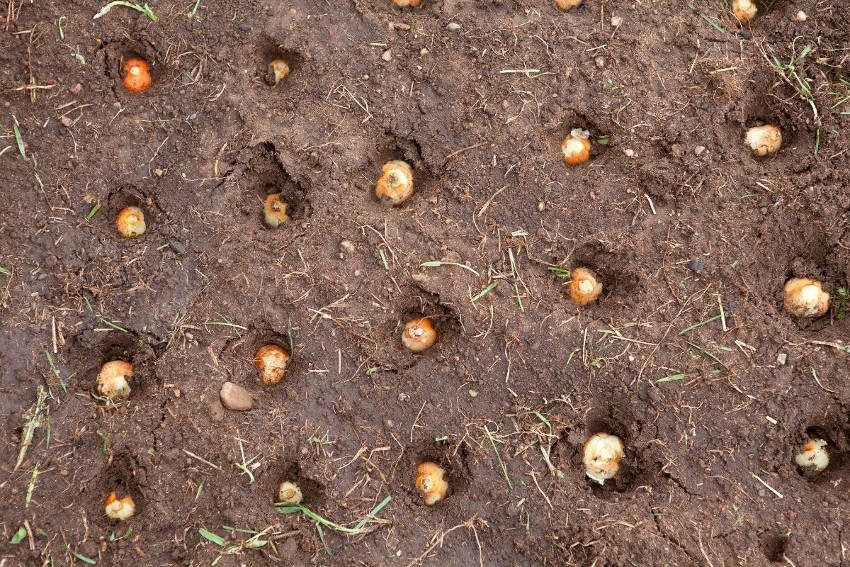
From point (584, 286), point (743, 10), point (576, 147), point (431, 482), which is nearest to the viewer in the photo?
point (431, 482)

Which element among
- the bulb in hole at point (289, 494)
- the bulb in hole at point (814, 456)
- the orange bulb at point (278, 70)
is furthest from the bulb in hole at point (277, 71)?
the bulb in hole at point (814, 456)

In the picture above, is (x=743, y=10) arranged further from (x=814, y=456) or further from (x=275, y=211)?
(x=275, y=211)

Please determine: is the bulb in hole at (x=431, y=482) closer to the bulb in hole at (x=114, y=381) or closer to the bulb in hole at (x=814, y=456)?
the bulb in hole at (x=114, y=381)

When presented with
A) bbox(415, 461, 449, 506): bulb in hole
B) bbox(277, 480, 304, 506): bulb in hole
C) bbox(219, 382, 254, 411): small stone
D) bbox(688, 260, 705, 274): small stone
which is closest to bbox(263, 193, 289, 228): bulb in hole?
bbox(219, 382, 254, 411): small stone

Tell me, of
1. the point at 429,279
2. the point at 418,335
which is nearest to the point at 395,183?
the point at 429,279

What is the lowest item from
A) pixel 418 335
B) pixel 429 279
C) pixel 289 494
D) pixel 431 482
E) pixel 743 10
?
pixel 289 494

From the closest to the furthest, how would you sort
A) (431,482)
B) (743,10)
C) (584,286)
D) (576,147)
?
1. (431,482)
2. (584,286)
3. (576,147)
4. (743,10)

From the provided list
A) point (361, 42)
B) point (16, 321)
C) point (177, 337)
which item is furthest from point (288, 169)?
point (16, 321)
